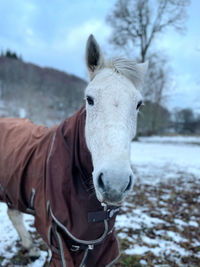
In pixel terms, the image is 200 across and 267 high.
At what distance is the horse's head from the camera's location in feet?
3.51

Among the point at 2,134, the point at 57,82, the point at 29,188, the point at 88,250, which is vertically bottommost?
the point at 88,250

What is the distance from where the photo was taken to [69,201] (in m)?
1.61

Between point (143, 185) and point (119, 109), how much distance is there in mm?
4891

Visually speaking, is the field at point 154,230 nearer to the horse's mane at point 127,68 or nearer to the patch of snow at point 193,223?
the patch of snow at point 193,223

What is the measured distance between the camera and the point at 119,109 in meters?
1.30

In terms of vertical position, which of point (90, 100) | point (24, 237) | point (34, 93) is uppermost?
point (34, 93)

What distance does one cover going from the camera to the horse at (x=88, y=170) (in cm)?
115

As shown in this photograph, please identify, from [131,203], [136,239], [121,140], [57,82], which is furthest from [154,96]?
[57,82]

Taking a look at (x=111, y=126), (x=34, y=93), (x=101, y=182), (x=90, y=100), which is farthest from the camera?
(x=34, y=93)

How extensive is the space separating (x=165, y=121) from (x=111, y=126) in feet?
104

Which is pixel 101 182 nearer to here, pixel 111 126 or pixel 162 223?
pixel 111 126

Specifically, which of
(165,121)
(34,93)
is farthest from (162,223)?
(34,93)

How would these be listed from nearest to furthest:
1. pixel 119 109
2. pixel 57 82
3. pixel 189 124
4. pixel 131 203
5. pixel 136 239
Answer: pixel 119 109 < pixel 136 239 < pixel 131 203 < pixel 189 124 < pixel 57 82

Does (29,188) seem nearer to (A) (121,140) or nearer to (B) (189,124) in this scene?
(A) (121,140)
